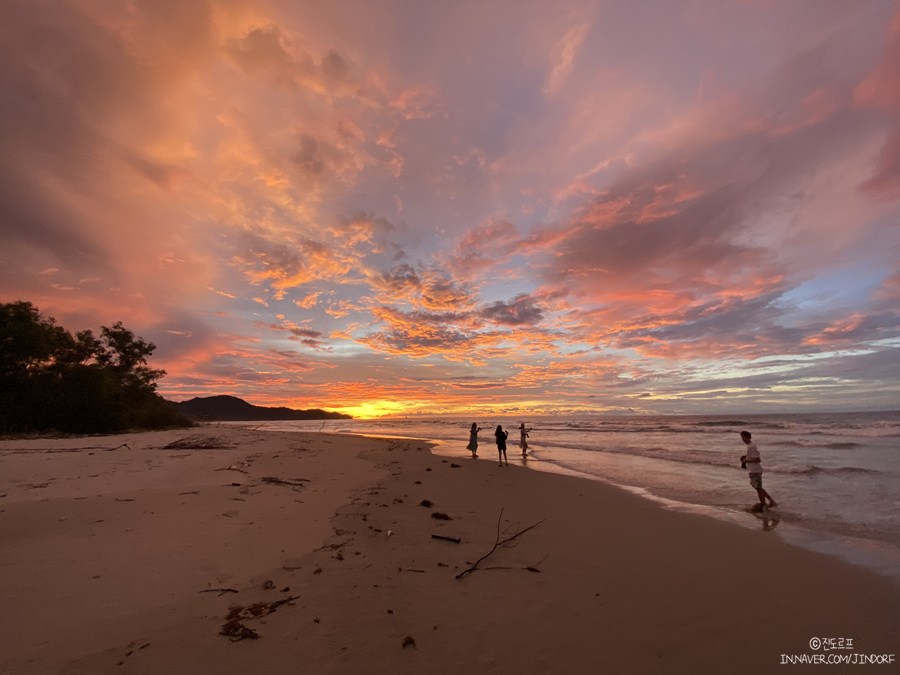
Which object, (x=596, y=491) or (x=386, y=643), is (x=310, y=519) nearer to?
(x=386, y=643)

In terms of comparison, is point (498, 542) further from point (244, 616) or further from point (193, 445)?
point (193, 445)

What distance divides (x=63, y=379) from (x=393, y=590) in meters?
38.2

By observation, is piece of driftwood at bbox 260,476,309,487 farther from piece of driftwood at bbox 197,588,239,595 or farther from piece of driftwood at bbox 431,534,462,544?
piece of driftwood at bbox 197,588,239,595

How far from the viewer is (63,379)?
2881cm

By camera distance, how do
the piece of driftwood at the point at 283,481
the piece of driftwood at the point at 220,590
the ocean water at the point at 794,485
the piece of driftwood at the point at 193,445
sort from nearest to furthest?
the piece of driftwood at the point at 220,590 < the ocean water at the point at 794,485 < the piece of driftwood at the point at 283,481 < the piece of driftwood at the point at 193,445

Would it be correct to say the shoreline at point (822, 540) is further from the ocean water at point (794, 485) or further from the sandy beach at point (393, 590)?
the sandy beach at point (393, 590)

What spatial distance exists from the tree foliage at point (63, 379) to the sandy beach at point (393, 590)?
84.7ft

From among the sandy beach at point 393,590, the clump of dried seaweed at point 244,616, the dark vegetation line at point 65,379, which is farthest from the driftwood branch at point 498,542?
the dark vegetation line at point 65,379

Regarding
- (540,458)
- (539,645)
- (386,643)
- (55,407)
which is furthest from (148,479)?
(55,407)

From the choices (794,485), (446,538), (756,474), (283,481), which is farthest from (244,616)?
(794,485)

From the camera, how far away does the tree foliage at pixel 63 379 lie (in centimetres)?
2597

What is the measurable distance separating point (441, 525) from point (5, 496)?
9.95m

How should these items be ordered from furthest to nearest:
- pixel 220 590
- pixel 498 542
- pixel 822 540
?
pixel 822 540, pixel 498 542, pixel 220 590

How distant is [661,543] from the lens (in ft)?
24.9
